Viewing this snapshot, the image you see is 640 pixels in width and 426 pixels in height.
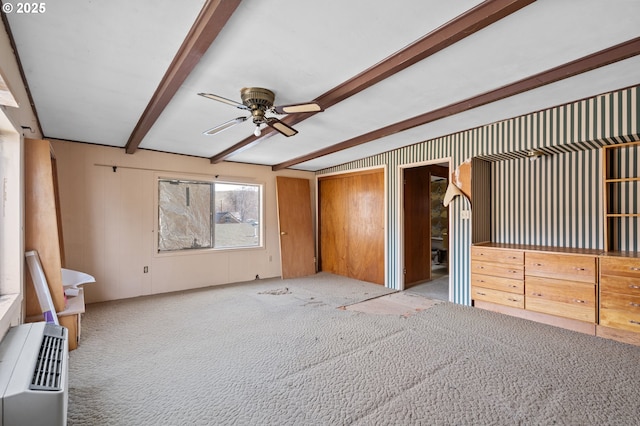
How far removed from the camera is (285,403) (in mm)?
1952

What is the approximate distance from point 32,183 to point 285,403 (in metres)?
2.86

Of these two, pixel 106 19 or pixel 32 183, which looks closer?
pixel 106 19

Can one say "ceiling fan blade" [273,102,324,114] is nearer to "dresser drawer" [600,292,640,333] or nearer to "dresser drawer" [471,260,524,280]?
"dresser drawer" [471,260,524,280]

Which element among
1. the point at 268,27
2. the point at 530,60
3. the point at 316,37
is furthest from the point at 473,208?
the point at 268,27

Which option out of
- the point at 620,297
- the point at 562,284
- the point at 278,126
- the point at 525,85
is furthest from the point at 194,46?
the point at 620,297

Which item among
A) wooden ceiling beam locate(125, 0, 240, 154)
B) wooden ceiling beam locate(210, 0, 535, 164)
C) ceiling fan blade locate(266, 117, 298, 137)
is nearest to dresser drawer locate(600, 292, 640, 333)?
wooden ceiling beam locate(210, 0, 535, 164)

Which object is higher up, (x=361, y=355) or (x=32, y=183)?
(x=32, y=183)

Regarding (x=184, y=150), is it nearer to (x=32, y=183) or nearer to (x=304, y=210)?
(x=32, y=183)

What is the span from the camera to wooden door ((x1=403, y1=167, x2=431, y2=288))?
207 inches

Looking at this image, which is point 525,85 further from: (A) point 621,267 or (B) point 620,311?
(B) point 620,311

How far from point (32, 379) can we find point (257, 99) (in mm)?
2253

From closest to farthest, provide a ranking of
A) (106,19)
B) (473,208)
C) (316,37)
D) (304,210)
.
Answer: (106,19) → (316,37) → (473,208) → (304,210)

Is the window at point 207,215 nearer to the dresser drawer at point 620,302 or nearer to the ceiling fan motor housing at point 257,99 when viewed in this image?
the ceiling fan motor housing at point 257,99

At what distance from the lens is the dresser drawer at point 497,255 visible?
3512 millimetres
